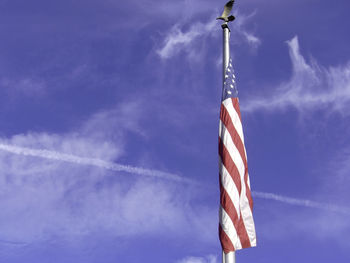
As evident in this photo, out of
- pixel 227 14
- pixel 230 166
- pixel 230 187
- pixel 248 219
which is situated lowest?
pixel 248 219

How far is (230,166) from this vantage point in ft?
72.3

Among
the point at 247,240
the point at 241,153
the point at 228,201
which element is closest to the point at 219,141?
the point at 241,153

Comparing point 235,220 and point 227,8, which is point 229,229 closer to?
point 235,220

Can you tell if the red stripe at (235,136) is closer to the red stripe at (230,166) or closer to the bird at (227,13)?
the red stripe at (230,166)

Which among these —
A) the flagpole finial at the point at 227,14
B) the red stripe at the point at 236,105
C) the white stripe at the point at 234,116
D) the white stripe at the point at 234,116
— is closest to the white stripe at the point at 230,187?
the white stripe at the point at 234,116

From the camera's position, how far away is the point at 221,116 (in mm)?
23578

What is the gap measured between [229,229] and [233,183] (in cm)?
212

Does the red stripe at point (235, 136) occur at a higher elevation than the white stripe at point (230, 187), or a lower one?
higher

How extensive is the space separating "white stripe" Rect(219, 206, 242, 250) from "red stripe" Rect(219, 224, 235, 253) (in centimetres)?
13

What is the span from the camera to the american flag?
20969 mm

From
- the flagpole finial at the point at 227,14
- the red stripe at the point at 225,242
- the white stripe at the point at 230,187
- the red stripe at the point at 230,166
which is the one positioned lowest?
the red stripe at the point at 225,242

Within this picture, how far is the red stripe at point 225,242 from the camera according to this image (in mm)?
20578

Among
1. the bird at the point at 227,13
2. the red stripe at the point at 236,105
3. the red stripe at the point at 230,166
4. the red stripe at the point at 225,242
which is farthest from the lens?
the bird at the point at 227,13

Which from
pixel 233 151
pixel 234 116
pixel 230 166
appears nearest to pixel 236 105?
pixel 234 116
